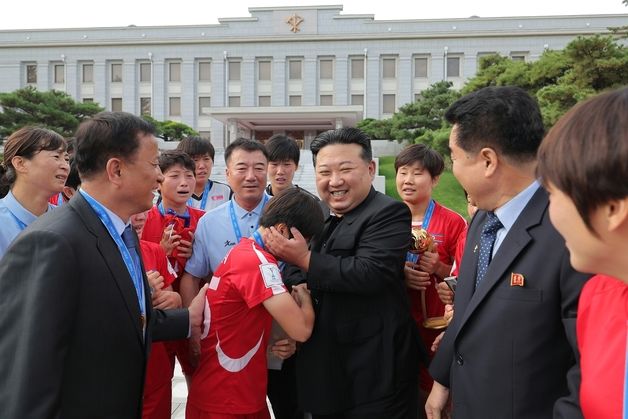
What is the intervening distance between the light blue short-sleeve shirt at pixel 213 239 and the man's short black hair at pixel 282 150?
0.96m

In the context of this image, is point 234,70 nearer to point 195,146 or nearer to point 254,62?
point 254,62

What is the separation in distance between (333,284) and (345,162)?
2.11ft

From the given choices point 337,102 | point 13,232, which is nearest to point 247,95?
point 337,102

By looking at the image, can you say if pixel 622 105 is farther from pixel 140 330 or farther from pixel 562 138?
pixel 140 330

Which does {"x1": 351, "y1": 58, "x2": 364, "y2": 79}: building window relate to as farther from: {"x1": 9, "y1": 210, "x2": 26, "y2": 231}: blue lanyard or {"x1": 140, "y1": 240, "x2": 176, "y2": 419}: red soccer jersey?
{"x1": 140, "y1": 240, "x2": 176, "y2": 419}: red soccer jersey

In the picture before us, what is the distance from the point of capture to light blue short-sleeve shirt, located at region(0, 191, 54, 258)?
2.78m

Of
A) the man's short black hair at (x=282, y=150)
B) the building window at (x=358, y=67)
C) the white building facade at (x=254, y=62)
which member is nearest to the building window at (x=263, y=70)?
the white building facade at (x=254, y=62)

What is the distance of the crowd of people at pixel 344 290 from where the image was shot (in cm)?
119

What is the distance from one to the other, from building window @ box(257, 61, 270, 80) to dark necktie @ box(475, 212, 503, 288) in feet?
125

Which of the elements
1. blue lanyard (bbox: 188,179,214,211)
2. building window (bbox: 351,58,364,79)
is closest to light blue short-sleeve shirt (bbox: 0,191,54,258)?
blue lanyard (bbox: 188,179,214,211)

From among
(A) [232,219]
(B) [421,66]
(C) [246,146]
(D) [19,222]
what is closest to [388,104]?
(B) [421,66]

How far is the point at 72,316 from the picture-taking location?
1.61m

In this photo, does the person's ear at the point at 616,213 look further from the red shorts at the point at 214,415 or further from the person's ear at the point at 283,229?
the red shorts at the point at 214,415

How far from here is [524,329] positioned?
5.13 ft
